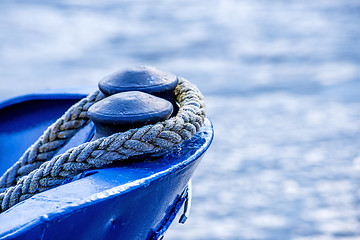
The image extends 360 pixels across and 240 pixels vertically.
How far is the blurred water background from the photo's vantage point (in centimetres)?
343

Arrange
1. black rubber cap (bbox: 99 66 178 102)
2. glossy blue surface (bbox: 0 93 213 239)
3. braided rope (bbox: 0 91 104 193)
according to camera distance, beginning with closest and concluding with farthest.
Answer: glossy blue surface (bbox: 0 93 213 239) < black rubber cap (bbox: 99 66 178 102) < braided rope (bbox: 0 91 104 193)

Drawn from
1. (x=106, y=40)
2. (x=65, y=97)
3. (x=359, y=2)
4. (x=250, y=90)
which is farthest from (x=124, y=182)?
(x=359, y=2)

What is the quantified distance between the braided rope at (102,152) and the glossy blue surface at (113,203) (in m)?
0.03

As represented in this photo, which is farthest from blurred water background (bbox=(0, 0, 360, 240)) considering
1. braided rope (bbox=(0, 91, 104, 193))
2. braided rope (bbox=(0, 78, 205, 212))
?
braided rope (bbox=(0, 78, 205, 212))

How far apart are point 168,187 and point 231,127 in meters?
3.25

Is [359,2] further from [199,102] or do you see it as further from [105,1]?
[199,102]

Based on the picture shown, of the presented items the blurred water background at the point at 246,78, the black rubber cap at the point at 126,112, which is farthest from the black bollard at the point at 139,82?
the blurred water background at the point at 246,78

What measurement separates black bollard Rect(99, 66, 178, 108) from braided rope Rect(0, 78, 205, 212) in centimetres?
14

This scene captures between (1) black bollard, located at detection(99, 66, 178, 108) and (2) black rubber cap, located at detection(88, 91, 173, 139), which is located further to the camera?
(1) black bollard, located at detection(99, 66, 178, 108)

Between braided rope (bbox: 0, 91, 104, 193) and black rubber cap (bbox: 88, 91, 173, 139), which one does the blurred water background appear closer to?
braided rope (bbox: 0, 91, 104, 193)

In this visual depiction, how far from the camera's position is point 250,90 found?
5191 millimetres

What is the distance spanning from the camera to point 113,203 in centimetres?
104

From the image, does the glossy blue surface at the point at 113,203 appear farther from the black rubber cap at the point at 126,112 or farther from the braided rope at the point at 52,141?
the braided rope at the point at 52,141

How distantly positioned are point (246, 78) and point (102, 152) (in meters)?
4.44
